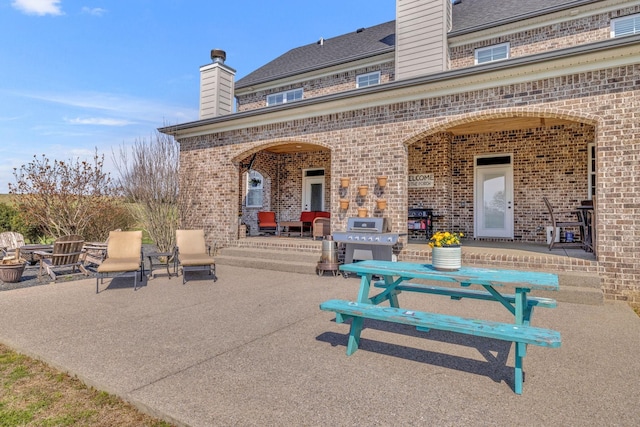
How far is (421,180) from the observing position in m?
11.0

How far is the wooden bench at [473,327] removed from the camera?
2.56 meters

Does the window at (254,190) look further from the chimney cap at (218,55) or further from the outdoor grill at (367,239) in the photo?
the outdoor grill at (367,239)

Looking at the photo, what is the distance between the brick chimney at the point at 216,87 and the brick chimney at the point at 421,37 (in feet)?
18.1

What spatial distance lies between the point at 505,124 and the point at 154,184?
31.5ft

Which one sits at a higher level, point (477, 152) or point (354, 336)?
point (477, 152)

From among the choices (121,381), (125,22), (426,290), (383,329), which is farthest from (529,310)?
(125,22)

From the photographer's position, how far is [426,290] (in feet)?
A: 13.5

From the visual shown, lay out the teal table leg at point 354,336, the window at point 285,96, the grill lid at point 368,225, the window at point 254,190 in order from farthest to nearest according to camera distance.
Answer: the window at point 285,96 < the window at point 254,190 < the grill lid at point 368,225 < the teal table leg at point 354,336

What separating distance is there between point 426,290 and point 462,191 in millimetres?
7577

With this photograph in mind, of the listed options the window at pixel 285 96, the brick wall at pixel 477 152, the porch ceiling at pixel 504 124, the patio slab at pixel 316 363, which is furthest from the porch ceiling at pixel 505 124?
the window at pixel 285 96

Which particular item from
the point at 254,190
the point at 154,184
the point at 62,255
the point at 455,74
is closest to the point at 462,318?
the point at 455,74

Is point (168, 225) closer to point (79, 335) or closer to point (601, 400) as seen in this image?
point (79, 335)

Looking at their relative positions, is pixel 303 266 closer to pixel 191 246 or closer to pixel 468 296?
pixel 191 246

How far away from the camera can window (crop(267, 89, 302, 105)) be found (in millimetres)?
14375
